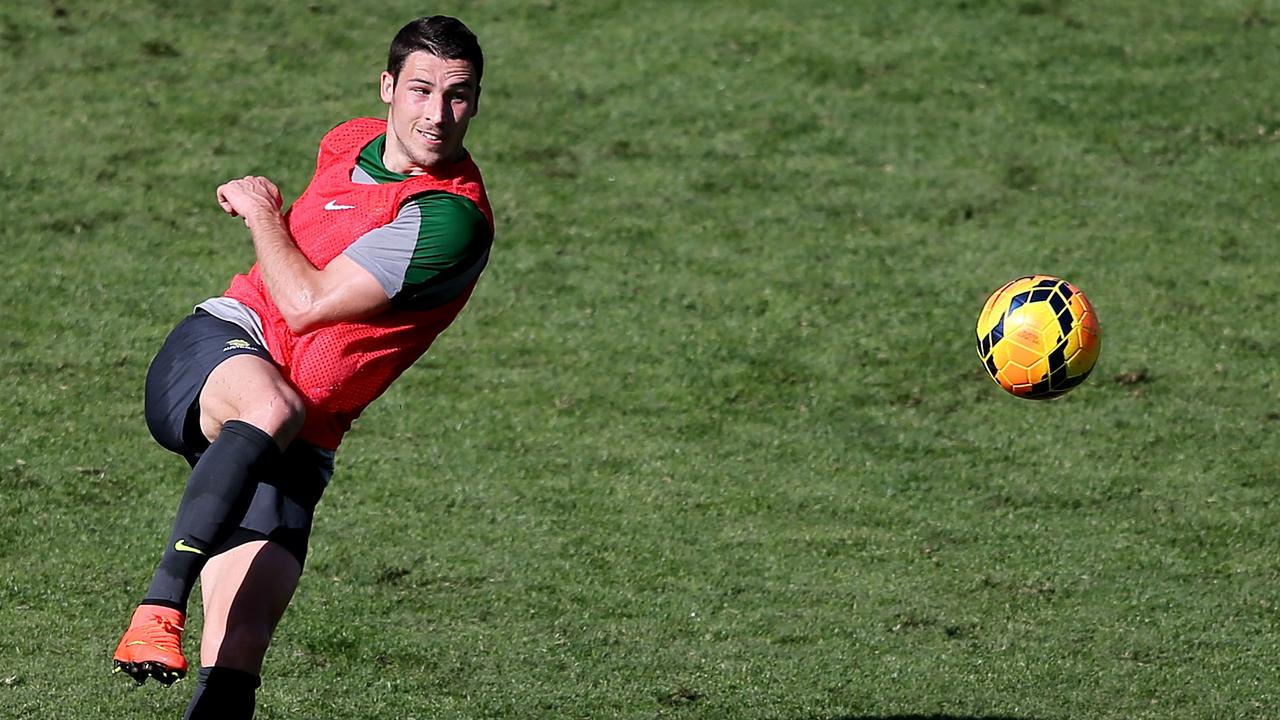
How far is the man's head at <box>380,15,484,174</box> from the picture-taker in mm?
4316

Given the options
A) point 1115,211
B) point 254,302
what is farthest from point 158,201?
point 1115,211

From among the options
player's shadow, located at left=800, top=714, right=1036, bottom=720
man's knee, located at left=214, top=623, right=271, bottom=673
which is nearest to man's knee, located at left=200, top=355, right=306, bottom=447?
man's knee, located at left=214, top=623, right=271, bottom=673

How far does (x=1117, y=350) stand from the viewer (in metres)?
8.11

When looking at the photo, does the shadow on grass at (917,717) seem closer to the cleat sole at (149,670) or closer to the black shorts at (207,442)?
the black shorts at (207,442)

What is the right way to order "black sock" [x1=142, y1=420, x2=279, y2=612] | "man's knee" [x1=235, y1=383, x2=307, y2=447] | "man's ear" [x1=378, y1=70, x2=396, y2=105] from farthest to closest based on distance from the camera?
"man's ear" [x1=378, y1=70, x2=396, y2=105] < "man's knee" [x1=235, y1=383, x2=307, y2=447] < "black sock" [x1=142, y1=420, x2=279, y2=612]

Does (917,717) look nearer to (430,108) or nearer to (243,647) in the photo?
(243,647)

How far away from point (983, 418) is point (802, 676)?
7.65 ft

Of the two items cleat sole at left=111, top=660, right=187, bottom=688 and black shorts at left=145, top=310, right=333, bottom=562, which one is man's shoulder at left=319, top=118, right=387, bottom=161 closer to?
black shorts at left=145, top=310, right=333, bottom=562

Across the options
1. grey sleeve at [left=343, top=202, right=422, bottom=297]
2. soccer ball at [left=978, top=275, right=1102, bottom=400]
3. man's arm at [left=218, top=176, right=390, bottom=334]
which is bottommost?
man's arm at [left=218, top=176, right=390, bottom=334]

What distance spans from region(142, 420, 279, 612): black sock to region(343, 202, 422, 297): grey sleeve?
0.50 m

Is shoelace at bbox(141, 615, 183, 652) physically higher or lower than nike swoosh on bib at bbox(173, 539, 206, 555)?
lower

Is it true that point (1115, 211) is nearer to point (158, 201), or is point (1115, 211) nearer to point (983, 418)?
point (983, 418)

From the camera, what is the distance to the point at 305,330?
414cm

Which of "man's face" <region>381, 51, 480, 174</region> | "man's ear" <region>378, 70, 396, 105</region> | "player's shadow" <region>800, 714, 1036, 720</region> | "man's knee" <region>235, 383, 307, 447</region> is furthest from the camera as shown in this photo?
"player's shadow" <region>800, 714, 1036, 720</region>
